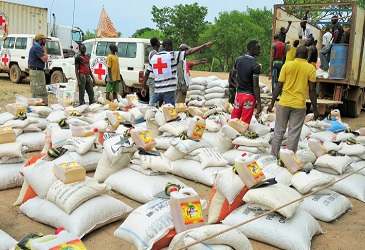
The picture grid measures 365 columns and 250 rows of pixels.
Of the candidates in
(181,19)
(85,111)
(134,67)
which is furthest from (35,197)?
(181,19)

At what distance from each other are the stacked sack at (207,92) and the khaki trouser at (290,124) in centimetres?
416

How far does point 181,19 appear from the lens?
29328 millimetres

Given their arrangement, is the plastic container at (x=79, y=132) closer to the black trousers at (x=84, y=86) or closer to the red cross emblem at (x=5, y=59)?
the black trousers at (x=84, y=86)

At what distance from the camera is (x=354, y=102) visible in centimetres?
963

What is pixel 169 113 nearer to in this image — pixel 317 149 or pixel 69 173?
pixel 317 149

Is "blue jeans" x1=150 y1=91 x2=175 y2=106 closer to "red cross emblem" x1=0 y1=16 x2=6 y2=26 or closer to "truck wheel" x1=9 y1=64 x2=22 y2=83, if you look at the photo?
"truck wheel" x1=9 y1=64 x2=22 y2=83

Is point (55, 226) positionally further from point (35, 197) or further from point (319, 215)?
point (319, 215)

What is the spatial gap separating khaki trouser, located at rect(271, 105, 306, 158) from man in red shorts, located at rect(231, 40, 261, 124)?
22.1 inches

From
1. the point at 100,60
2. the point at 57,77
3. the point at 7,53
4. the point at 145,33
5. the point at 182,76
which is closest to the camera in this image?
the point at 182,76

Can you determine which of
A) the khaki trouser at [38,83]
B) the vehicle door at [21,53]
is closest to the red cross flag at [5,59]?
the vehicle door at [21,53]

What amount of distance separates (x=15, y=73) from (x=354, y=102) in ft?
33.9

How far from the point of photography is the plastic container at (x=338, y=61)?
29.5ft

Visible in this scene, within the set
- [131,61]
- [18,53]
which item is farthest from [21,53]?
[131,61]

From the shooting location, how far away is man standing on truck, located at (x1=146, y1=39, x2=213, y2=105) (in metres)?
6.39
